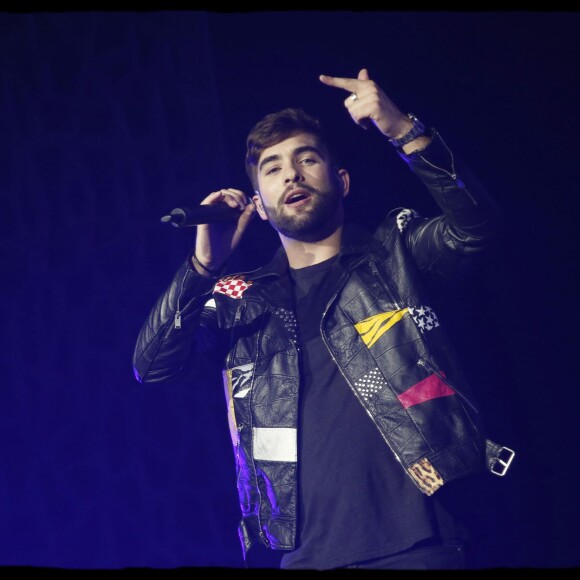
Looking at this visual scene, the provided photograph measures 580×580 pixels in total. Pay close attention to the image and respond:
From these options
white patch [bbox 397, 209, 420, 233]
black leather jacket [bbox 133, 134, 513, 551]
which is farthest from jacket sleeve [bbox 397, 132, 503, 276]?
white patch [bbox 397, 209, 420, 233]

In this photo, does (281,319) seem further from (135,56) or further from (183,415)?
(135,56)

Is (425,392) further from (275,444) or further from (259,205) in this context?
(259,205)

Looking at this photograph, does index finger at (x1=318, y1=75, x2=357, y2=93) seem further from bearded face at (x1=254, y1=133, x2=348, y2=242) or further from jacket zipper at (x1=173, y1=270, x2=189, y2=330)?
jacket zipper at (x1=173, y1=270, x2=189, y2=330)

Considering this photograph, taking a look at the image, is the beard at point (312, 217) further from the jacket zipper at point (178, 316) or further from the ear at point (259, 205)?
the jacket zipper at point (178, 316)

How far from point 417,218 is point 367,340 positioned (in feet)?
1.11

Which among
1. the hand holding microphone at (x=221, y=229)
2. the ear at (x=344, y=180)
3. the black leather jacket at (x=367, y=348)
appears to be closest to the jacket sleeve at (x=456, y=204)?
the black leather jacket at (x=367, y=348)

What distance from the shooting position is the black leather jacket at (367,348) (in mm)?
1729

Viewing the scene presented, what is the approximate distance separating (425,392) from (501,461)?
0.69ft

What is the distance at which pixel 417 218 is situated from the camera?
1.97m

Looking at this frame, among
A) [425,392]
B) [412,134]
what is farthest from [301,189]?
[425,392]

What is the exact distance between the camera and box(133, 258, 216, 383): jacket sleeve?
6.92 feet

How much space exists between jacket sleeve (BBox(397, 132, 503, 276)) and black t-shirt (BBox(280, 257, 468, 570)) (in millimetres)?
374

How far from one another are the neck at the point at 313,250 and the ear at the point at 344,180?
Result: 137 millimetres

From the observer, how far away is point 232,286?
85.1 inches
